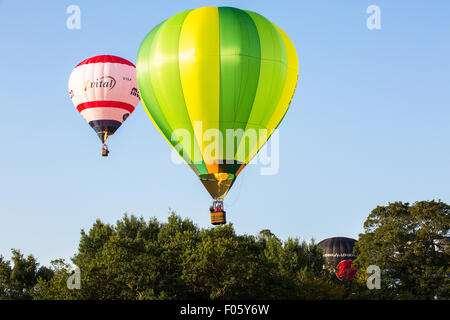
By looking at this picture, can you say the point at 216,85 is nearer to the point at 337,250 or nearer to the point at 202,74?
the point at 202,74

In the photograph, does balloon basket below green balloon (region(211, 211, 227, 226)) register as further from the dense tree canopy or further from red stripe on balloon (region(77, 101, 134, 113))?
red stripe on balloon (region(77, 101, 134, 113))

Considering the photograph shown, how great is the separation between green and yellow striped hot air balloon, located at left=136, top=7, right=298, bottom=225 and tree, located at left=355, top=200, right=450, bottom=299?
25.9 meters

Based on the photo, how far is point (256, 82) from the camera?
4569 centimetres

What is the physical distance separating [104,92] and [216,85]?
2475cm

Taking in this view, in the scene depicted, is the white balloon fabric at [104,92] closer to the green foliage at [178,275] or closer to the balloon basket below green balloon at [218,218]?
the green foliage at [178,275]

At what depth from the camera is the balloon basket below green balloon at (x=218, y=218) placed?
147ft

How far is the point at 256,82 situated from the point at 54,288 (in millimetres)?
20327

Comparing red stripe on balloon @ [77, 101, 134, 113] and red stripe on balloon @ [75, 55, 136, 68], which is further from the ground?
red stripe on balloon @ [75, 55, 136, 68]

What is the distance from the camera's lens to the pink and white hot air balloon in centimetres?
6825

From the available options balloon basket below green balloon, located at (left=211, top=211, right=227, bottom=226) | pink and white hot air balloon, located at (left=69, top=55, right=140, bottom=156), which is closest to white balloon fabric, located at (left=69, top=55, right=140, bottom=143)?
pink and white hot air balloon, located at (left=69, top=55, right=140, bottom=156)

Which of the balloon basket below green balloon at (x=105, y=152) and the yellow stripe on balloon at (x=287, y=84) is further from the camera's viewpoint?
the balloon basket below green balloon at (x=105, y=152)

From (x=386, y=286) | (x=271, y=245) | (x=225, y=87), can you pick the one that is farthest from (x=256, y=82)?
(x=271, y=245)

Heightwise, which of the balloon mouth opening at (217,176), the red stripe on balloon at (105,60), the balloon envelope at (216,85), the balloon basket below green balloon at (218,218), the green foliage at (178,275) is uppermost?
the red stripe on balloon at (105,60)

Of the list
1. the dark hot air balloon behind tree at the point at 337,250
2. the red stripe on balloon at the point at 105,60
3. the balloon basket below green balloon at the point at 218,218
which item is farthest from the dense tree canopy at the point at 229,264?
the dark hot air balloon behind tree at the point at 337,250
